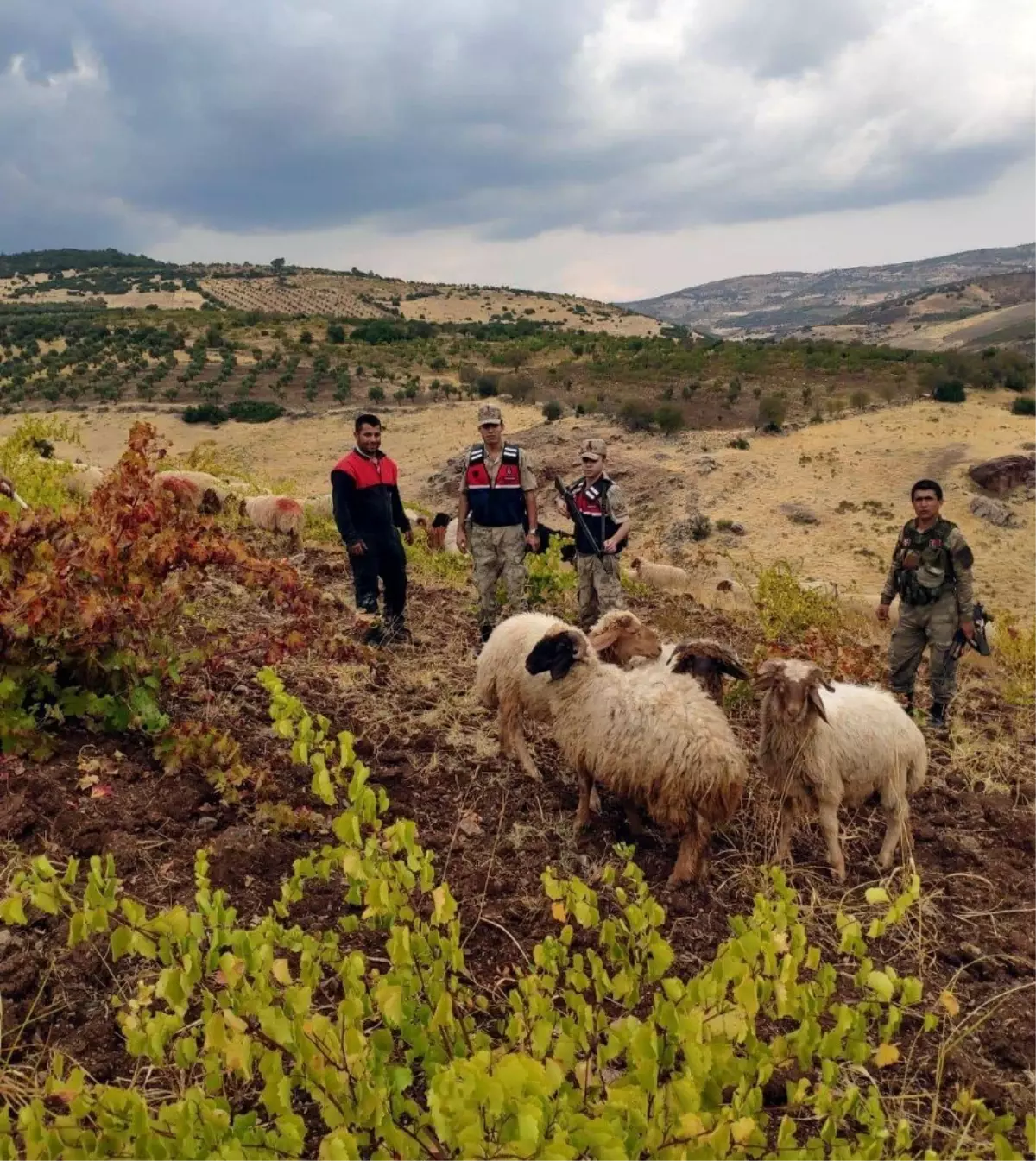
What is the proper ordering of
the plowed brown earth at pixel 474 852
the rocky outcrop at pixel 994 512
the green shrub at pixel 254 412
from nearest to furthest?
the plowed brown earth at pixel 474 852, the rocky outcrop at pixel 994 512, the green shrub at pixel 254 412

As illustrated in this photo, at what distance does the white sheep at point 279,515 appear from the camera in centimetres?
1111

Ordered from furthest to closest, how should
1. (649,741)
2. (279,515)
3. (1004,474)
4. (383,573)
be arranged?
(1004,474), (279,515), (383,573), (649,741)

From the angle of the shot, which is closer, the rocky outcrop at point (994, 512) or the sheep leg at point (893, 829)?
the sheep leg at point (893, 829)

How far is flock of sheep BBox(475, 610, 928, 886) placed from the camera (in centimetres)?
374

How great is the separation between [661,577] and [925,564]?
270 inches

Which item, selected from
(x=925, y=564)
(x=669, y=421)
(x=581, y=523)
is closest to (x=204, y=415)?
(x=669, y=421)

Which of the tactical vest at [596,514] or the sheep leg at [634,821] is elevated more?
the tactical vest at [596,514]

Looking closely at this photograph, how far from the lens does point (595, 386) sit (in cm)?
3906

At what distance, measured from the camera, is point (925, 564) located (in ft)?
19.2

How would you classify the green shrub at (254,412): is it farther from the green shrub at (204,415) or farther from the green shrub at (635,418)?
the green shrub at (635,418)

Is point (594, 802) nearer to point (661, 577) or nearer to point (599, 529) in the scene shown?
point (599, 529)

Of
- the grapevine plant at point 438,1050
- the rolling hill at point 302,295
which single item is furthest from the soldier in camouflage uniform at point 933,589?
the rolling hill at point 302,295

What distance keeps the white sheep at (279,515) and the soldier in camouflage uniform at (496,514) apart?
16.8ft

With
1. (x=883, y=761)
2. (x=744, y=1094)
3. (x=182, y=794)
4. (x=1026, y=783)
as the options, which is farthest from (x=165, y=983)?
(x=1026, y=783)
